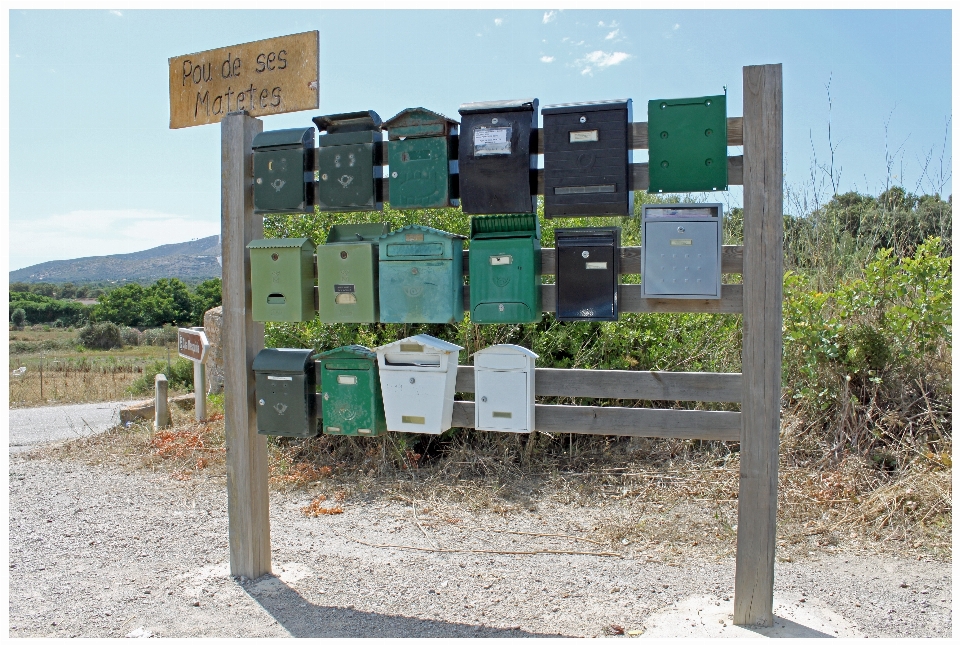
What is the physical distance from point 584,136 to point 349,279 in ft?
4.19

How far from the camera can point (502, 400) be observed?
337 cm

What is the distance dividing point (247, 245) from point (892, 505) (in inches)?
163

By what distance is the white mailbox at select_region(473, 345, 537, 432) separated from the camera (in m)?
3.34

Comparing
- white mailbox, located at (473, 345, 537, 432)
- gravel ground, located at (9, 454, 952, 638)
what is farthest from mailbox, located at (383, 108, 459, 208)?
gravel ground, located at (9, 454, 952, 638)

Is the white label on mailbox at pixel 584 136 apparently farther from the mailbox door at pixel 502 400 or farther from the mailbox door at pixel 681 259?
the mailbox door at pixel 502 400

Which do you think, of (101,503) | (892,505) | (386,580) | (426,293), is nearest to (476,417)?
(426,293)

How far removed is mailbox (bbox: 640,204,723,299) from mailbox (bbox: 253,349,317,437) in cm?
175

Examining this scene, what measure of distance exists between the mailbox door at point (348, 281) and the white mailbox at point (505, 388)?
0.59m

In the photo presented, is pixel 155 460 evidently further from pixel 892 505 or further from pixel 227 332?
pixel 892 505

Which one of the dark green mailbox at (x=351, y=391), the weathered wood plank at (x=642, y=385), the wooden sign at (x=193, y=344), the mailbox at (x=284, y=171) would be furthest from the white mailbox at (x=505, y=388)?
the wooden sign at (x=193, y=344)

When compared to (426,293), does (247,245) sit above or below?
above

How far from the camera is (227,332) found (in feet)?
12.2

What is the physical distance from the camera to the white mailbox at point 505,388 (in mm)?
3336

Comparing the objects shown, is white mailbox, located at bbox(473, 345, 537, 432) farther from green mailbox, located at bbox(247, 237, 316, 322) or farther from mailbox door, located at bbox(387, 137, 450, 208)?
green mailbox, located at bbox(247, 237, 316, 322)
